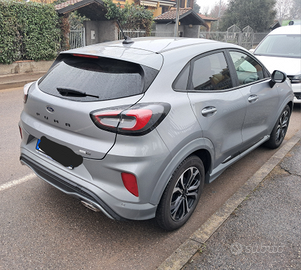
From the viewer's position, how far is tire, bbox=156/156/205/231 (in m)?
2.49

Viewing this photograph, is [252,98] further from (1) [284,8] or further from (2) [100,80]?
(1) [284,8]

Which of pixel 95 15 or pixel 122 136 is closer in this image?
pixel 122 136

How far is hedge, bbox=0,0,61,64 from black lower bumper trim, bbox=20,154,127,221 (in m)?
8.60

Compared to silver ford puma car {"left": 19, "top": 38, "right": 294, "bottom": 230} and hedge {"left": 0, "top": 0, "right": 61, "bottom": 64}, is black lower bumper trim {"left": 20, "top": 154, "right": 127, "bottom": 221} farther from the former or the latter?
hedge {"left": 0, "top": 0, "right": 61, "bottom": 64}

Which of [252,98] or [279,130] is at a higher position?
[252,98]

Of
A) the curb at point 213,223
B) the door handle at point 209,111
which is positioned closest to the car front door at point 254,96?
the curb at point 213,223

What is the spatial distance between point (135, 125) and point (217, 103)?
1115 mm

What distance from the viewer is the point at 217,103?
116 inches

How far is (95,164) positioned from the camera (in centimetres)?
229

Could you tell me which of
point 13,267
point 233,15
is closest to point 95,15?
point 13,267

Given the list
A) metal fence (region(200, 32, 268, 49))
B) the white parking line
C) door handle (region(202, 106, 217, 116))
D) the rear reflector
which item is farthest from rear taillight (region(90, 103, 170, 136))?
metal fence (region(200, 32, 268, 49))

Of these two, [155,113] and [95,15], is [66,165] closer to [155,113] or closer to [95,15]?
[155,113]

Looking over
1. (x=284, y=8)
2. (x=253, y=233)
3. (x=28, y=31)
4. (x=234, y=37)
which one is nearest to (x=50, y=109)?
(x=253, y=233)

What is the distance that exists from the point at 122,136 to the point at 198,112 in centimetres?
83
